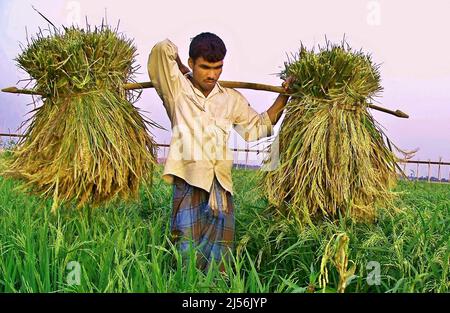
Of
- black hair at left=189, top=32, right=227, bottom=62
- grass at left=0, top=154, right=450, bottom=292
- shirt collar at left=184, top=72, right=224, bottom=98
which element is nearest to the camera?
grass at left=0, top=154, right=450, bottom=292

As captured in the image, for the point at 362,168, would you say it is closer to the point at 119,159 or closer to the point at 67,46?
the point at 119,159

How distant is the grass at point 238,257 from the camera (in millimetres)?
1915

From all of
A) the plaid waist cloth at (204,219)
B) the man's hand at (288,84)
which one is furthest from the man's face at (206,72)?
the plaid waist cloth at (204,219)

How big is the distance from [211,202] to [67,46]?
0.95 meters

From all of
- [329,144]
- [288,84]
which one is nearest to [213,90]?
[288,84]

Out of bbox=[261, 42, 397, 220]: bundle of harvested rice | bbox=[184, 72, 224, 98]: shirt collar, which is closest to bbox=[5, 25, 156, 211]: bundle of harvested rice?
bbox=[184, 72, 224, 98]: shirt collar

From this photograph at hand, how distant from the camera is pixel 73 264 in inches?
80.7

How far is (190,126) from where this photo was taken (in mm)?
2363

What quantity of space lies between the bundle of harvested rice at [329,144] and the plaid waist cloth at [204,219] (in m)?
0.23

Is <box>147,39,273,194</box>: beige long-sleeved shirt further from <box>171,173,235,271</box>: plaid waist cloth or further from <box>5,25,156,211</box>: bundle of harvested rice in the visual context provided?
<box>5,25,156,211</box>: bundle of harvested rice

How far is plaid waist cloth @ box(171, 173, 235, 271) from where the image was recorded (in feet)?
7.93

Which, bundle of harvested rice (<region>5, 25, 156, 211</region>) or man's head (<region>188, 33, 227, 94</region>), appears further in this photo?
bundle of harvested rice (<region>5, 25, 156, 211</region>)

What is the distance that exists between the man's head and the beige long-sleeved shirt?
62 mm

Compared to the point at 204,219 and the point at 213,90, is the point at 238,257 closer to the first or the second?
the point at 204,219
